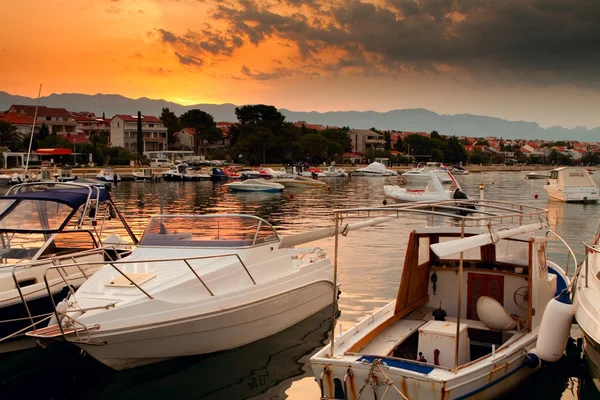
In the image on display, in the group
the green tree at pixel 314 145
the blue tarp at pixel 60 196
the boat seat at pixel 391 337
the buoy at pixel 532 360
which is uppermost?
the green tree at pixel 314 145

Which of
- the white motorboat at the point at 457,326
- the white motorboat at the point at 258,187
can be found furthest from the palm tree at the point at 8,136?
the white motorboat at the point at 457,326

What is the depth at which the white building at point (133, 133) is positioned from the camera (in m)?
133

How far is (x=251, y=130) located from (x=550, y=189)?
2905 inches

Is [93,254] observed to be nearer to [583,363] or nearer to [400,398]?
[400,398]

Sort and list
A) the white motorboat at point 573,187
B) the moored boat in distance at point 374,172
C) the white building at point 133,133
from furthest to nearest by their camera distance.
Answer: the white building at point 133,133, the moored boat in distance at point 374,172, the white motorboat at point 573,187

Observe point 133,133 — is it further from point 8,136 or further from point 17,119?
point 8,136

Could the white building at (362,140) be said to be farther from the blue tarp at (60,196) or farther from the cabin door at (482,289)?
the cabin door at (482,289)

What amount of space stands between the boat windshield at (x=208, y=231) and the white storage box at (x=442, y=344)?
4424 millimetres

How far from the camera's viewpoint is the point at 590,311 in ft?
36.2

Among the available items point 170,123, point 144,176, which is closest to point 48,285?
point 144,176

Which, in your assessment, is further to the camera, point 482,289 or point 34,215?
point 34,215

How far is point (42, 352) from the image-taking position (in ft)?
40.0

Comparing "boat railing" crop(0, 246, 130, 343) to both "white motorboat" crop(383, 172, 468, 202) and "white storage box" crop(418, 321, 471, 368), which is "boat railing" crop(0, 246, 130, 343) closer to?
"white storage box" crop(418, 321, 471, 368)

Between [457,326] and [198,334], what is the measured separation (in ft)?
15.6
